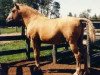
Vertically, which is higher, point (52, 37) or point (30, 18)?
point (30, 18)

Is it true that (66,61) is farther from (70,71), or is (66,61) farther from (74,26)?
(74,26)

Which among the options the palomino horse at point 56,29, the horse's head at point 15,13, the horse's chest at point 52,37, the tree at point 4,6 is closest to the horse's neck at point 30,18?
the palomino horse at point 56,29

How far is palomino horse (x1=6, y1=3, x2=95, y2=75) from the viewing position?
291 inches

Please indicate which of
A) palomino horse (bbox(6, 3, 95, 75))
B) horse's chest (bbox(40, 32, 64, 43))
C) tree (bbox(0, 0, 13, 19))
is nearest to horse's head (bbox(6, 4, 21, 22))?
→ palomino horse (bbox(6, 3, 95, 75))

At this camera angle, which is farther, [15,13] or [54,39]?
[15,13]

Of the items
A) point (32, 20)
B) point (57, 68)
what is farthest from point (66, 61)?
point (32, 20)

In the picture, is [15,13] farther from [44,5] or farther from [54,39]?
[44,5]

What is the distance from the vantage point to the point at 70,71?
787 centimetres

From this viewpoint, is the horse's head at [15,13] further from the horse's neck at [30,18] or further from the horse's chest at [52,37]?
the horse's chest at [52,37]

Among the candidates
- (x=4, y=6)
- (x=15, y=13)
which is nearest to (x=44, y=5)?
(x=4, y=6)

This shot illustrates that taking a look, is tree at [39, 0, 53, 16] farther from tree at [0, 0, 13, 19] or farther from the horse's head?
the horse's head

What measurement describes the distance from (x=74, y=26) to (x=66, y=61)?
117 inches

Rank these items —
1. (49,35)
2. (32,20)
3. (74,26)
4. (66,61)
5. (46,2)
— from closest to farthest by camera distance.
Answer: (74,26) → (49,35) → (32,20) → (66,61) → (46,2)

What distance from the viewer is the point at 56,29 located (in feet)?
24.8
